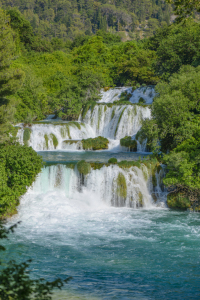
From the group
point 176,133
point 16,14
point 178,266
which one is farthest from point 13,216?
point 16,14

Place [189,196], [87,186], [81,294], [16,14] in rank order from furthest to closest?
[16,14], [87,186], [189,196], [81,294]

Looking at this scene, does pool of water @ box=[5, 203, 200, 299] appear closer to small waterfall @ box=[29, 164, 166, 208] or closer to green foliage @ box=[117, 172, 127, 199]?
small waterfall @ box=[29, 164, 166, 208]

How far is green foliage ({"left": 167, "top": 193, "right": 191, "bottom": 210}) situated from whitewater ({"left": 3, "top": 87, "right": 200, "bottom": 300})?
405 millimetres

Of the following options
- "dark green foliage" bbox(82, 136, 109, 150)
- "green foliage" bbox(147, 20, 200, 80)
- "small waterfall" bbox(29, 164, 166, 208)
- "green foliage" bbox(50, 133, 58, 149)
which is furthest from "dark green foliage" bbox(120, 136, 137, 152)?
"green foliage" bbox(147, 20, 200, 80)

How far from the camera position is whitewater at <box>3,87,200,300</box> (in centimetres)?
943

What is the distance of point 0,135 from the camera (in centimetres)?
1798

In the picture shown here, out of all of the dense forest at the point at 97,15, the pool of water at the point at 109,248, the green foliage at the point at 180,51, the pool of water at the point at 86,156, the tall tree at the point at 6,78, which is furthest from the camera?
the dense forest at the point at 97,15

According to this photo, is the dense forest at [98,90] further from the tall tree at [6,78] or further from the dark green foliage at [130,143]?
the dark green foliage at [130,143]

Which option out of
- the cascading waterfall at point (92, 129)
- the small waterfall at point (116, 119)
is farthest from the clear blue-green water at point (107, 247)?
the small waterfall at point (116, 119)

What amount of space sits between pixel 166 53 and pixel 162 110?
15.3 m

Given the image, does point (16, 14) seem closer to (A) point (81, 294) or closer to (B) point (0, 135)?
(B) point (0, 135)

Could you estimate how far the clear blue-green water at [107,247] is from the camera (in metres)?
9.25

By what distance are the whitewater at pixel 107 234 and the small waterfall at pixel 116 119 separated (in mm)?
5566

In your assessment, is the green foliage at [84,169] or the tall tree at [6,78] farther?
the tall tree at [6,78]
